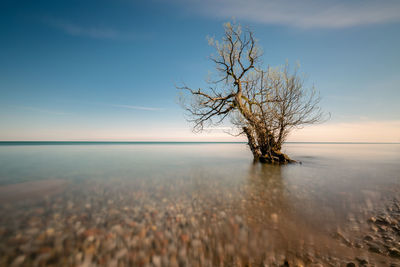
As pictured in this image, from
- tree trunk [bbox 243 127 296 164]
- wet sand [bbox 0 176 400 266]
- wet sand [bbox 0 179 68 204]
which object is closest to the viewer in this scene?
wet sand [bbox 0 176 400 266]

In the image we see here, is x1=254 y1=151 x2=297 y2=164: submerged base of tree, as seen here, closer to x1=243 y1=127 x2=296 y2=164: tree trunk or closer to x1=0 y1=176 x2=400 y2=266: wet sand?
x1=243 y1=127 x2=296 y2=164: tree trunk

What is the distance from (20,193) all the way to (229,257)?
7.47 meters

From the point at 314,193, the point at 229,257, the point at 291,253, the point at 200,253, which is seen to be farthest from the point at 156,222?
the point at 314,193

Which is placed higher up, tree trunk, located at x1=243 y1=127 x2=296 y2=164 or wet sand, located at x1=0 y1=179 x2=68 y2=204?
tree trunk, located at x1=243 y1=127 x2=296 y2=164

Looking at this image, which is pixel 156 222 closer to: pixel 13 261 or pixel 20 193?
pixel 13 261

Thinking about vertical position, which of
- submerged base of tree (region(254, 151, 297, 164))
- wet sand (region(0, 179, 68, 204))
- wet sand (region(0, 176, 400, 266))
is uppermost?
submerged base of tree (region(254, 151, 297, 164))

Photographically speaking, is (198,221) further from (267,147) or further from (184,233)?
(267,147)

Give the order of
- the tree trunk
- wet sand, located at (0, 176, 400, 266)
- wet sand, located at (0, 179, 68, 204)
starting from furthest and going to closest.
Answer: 1. the tree trunk
2. wet sand, located at (0, 179, 68, 204)
3. wet sand, located at (0, 176, 400, 266)

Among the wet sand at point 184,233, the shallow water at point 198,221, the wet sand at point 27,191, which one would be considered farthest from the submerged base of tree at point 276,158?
the wet sand at point 27,191

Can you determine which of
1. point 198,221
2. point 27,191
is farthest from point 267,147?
point 27,191

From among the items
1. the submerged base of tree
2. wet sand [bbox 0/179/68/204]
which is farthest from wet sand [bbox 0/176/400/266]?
the submerged base of tree

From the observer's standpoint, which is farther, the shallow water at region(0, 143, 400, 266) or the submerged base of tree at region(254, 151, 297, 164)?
the submerged base of tree at region(254, 151, 297, 164)

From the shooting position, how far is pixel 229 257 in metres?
2.51

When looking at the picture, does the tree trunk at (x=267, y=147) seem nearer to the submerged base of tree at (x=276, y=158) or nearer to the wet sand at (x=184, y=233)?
the submerged base of tree at (x=276, y=158)
